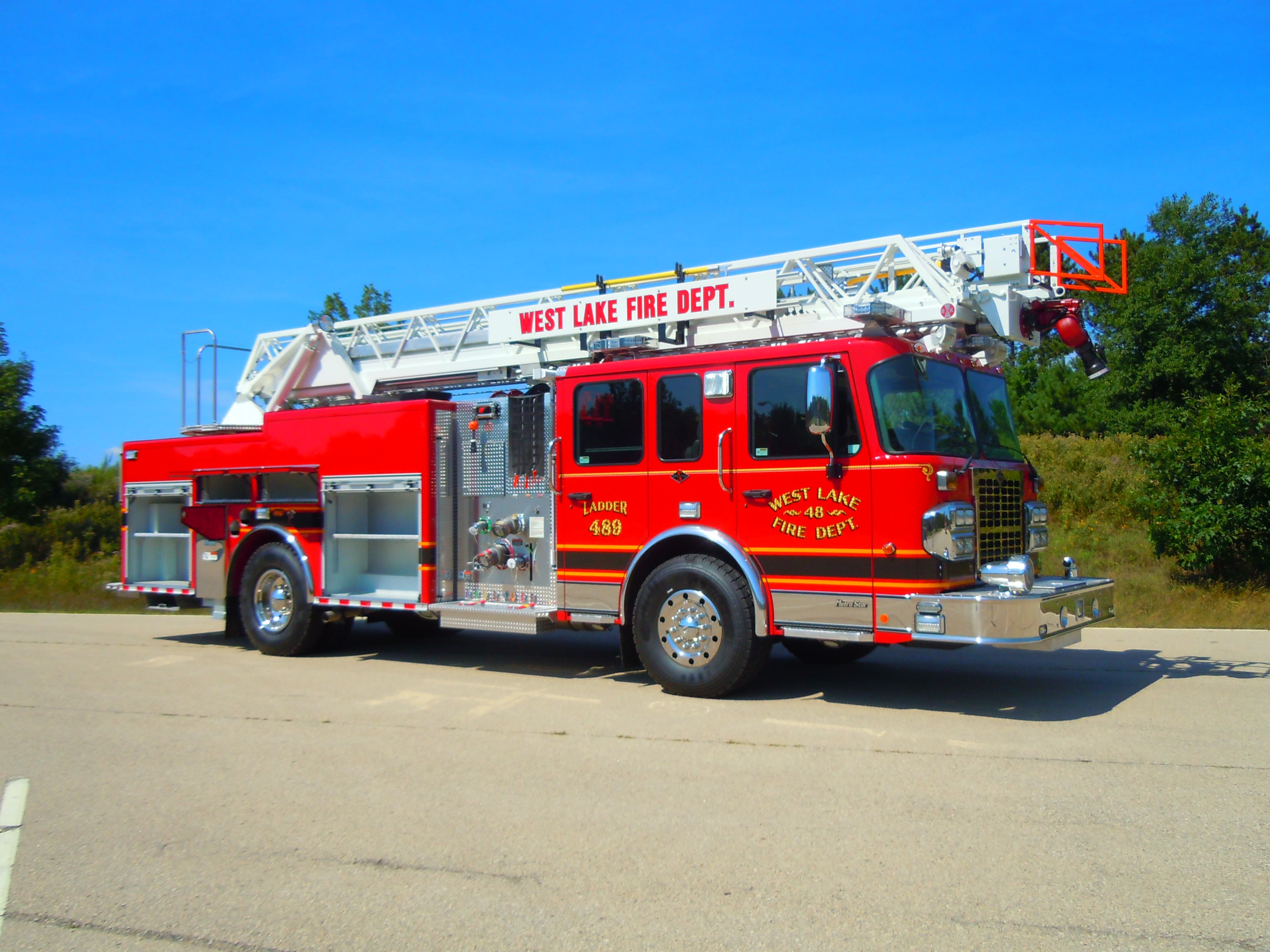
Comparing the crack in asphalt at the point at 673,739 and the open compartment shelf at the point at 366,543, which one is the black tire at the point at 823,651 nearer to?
the crack in asphalt at the point at 673,739

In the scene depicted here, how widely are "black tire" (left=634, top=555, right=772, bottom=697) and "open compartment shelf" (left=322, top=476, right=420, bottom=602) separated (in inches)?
121

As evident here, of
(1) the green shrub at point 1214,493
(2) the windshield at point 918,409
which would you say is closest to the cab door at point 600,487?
(2) the windshield at point 918,409

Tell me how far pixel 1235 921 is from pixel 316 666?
8.30 m

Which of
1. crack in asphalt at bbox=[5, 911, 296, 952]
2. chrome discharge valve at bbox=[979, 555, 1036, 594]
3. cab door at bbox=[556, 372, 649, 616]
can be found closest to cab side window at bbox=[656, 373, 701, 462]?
cab door at bbox=[556, 372, 649, 616]

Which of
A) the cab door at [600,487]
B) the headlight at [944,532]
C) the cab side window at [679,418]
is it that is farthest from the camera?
the cab door at [600,487]

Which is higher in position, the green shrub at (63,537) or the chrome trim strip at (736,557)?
the green shrub at (63,537)

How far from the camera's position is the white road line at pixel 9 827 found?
426cm

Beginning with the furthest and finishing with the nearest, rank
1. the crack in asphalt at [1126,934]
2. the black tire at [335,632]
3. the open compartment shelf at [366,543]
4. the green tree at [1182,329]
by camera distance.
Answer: the green tree at [1182,329] < the black tire at [335,632] < the open compartment shelf at [366,543] < the crack in asphalt at [1126,934]

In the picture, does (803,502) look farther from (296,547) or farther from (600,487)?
(296,547)

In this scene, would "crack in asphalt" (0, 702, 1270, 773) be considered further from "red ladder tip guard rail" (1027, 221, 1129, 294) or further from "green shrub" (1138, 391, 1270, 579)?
"green shrub" (1138, 391, 1270, 579)

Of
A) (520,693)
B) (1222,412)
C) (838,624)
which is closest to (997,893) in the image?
(838,624)

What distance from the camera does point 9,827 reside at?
16.6 feet

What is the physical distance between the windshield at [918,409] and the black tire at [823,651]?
2.37 m

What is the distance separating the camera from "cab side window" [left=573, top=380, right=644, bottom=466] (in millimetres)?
8297
